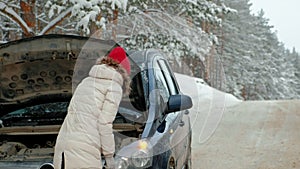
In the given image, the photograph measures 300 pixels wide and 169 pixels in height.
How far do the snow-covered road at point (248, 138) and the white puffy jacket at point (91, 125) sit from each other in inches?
173

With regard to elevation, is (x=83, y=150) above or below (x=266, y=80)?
above

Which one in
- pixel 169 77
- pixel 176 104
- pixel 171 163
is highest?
pixel 169 77

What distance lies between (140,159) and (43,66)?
1.69 meters

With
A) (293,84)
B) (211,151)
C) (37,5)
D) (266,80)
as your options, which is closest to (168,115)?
(211,151)

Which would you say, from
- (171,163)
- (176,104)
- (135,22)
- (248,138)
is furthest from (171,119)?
(135,22)

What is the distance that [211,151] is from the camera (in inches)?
328

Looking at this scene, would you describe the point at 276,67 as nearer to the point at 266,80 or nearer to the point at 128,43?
the point at 266,80

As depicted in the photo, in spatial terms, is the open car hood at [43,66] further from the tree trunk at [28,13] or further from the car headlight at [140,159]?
the tree trunk at [28,13]

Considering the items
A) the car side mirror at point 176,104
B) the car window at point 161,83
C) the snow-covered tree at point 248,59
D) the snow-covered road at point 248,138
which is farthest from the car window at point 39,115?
the snow-covered tree at point 248,59

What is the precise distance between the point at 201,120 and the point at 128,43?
11.8ft

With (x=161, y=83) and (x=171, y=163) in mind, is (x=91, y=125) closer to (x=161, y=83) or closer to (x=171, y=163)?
(x=171, y=163)

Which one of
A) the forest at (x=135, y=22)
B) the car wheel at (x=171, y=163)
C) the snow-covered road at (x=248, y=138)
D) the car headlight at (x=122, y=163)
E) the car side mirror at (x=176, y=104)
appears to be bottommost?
the snow-covered road at (x=248, y=138)

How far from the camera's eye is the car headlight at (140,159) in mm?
3105

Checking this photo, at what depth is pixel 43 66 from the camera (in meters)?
4.17
